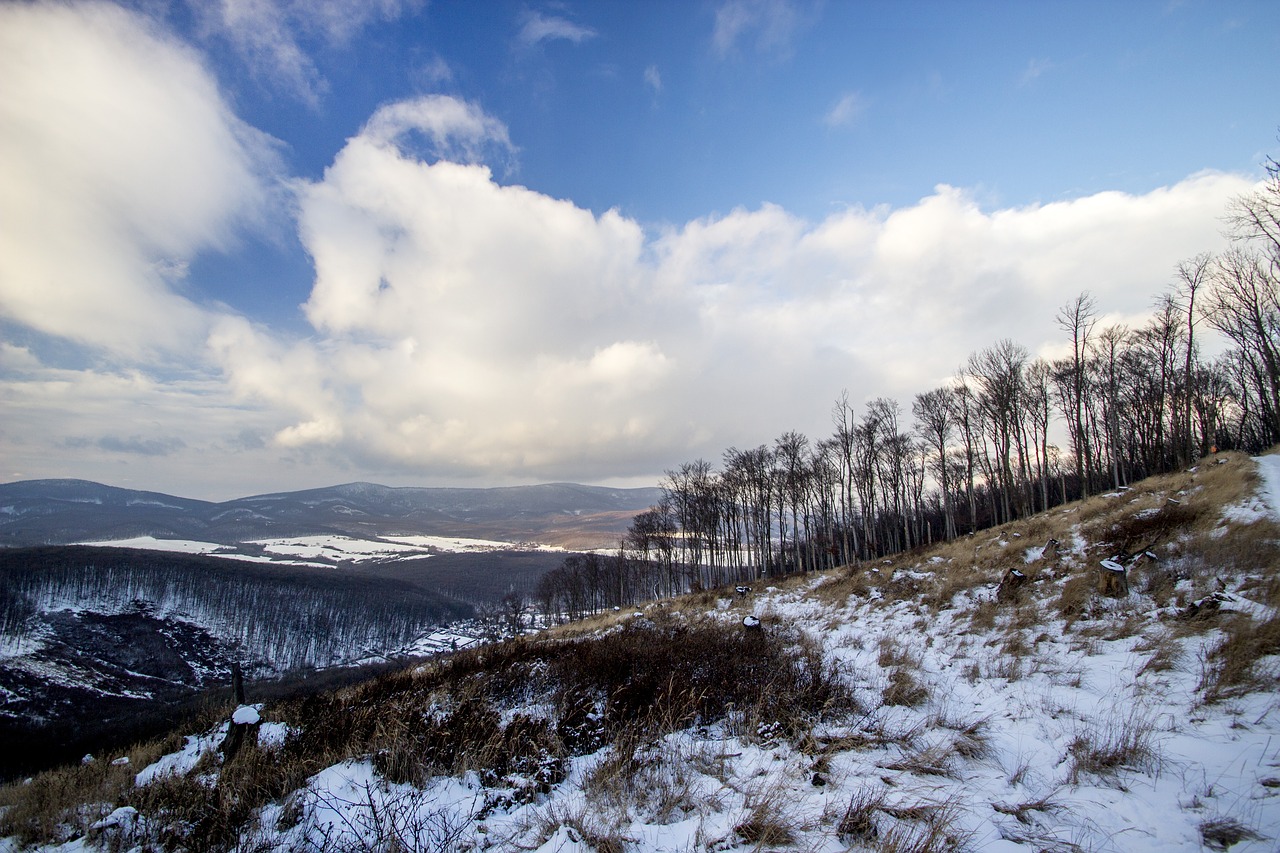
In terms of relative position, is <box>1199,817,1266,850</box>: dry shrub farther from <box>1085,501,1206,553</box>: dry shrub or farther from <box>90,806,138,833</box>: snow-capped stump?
<box>90,806,138,833</box>: snow-capped stump

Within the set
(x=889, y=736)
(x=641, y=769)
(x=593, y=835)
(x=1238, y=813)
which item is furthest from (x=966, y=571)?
(x=593, y=835)

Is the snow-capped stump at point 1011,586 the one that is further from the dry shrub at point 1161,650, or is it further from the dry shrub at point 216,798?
the dry shrub at point 216,798

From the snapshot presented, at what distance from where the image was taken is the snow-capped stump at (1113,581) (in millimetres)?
8586

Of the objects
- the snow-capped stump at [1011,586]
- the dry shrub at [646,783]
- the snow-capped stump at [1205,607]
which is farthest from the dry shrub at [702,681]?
the snow-capped stump at [1205,607]

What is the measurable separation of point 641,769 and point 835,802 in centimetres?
198

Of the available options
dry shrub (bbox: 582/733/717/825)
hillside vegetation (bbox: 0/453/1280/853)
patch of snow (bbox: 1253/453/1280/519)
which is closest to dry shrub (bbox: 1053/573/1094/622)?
hillside vegetation (bbox: 0/453/1280/853)

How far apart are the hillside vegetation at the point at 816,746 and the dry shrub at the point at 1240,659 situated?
0.11ft

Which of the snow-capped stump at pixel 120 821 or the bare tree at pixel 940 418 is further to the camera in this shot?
the bare tree at pixel 940 418

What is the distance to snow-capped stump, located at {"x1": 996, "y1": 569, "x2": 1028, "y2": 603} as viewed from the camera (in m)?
10.6

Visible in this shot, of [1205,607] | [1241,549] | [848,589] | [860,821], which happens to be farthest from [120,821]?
[848,589]

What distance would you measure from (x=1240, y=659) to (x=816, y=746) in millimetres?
4846

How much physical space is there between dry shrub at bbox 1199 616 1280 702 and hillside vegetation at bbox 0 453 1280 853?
35 millimetres

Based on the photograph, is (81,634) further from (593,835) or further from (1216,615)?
(1216,615)

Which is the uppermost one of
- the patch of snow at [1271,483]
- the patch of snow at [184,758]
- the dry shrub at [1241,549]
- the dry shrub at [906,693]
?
the patch of snow at [1271,483]
